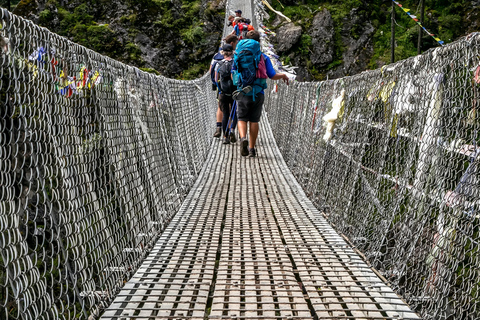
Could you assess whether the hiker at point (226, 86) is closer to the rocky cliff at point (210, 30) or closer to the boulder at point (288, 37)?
the rocky cliff at point (210, 30)

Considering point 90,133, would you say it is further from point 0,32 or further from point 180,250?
point 180,250

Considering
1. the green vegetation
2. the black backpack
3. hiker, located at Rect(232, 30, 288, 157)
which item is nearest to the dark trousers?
the black backpack

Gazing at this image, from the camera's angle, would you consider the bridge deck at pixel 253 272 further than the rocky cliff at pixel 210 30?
No

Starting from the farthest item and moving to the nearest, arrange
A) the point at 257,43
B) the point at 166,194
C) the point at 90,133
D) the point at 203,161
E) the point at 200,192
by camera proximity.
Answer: the point at 203,161, the point at 257,43, the point at 200,192, the point at 166,194, the point at 90,133

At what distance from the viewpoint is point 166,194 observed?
3014mm

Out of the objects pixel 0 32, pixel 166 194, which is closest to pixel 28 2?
pixel 166 194

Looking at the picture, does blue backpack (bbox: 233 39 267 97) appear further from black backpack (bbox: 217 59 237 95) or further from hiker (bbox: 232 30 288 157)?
black backpack (bbox: 217 59 237 95)

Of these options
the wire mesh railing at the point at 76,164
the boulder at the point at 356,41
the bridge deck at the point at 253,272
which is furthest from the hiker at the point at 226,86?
the boulder at the point at 356,41

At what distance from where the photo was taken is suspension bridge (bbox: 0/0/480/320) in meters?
1.31

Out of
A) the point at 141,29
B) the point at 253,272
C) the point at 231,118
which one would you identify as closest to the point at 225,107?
the point at 231,118

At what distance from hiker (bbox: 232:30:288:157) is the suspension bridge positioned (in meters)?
1.09

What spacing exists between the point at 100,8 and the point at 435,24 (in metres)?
12.9

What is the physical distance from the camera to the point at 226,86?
509cm

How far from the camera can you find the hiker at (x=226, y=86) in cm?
504
